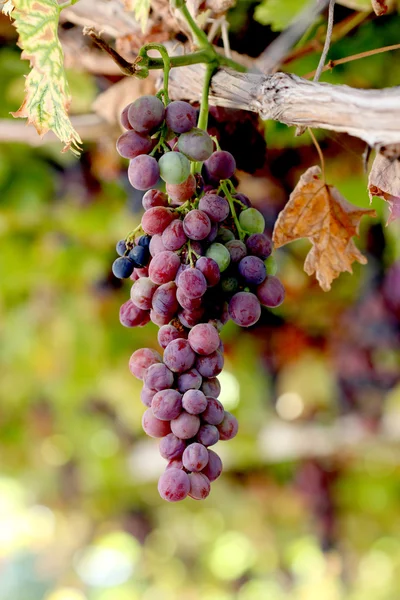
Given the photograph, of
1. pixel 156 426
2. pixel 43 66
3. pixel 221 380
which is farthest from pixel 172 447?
pixel 221 380

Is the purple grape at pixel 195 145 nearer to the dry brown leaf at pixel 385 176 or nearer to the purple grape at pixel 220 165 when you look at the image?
the purple grape at pixel 220 165

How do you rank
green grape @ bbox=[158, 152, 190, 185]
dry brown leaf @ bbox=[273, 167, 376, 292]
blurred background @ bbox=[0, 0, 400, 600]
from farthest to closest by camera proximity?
blurred background @ bbox=[0, 0, 400, 600], dry brown leaf @ bbox=[273, 167, 376, 292], green grape @ bbox=[158, 152, 190, 185]

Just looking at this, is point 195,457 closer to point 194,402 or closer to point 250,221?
point 194,402

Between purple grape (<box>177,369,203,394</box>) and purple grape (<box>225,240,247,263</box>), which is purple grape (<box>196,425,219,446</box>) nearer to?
purple grape (<box>177,369,203,394</box>)

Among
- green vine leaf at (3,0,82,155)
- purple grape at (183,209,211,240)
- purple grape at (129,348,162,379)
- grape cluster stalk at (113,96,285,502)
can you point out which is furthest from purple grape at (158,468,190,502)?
green vine leaf at (3,0,82,155)

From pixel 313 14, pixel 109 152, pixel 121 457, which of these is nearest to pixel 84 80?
pixel 109 152

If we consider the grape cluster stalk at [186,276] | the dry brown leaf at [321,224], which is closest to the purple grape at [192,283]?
the grape cluster stalk at [186,276]
